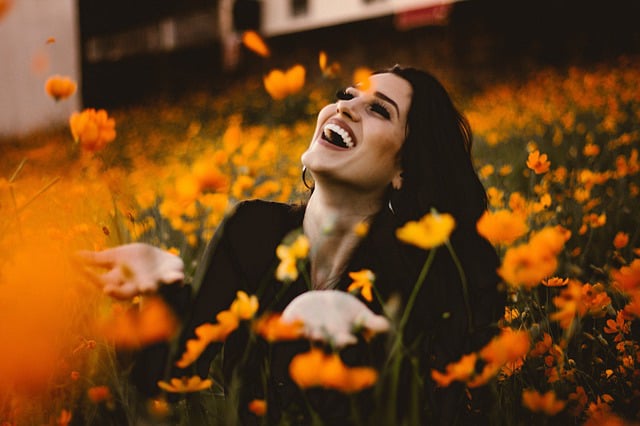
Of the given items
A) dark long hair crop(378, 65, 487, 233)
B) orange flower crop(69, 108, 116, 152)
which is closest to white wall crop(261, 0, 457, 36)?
dark long hair crop(378, 65, 487, 233)

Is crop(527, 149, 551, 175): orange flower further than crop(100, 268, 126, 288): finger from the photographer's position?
Yes

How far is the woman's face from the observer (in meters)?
1.07

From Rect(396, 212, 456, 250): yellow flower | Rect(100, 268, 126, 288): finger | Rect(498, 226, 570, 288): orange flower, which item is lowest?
Rect(100, 268, 126, 288): finger

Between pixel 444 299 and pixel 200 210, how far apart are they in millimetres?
1126

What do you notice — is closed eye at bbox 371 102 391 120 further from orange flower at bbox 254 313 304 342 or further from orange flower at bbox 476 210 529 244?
orange flower at bbox 254 313 304 342

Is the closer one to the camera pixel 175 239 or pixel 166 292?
pixel 166 292

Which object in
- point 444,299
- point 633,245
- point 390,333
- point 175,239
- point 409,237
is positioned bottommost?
point 175,239

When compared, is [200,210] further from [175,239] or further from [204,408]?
[204,408]

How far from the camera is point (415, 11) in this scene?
907 cm

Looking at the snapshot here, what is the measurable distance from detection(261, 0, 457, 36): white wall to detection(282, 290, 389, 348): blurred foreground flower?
967 cm

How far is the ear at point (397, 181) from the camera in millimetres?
1185

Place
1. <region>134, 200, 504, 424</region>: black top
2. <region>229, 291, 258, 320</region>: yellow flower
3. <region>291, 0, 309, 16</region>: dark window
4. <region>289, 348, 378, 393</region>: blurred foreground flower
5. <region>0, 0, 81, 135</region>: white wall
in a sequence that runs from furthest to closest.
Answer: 1. <region>291, 0, 309, 16</region>: dark window
2. <region>0, 0, 81, 135</region>: white wall
3. <region>134, 200, 504, 424</region>: black top
4. <region>229, 291, 258, 320</region>: yellow flower
5. <region>289, 348, 378, 393</region>: blurred foreground flower

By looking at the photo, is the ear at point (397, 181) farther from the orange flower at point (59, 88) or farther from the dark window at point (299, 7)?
the dark window at point (299, 7)

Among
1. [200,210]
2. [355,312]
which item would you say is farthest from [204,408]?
[200,210]
